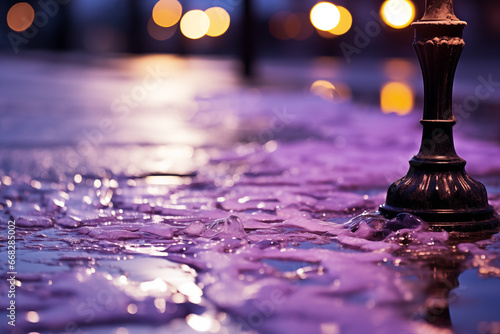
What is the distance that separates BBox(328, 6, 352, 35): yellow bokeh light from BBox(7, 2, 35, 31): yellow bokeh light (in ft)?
79.1

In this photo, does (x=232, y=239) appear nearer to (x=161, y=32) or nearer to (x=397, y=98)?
(x=397, y=98)

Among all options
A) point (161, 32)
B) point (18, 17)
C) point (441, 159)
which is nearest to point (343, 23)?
point (18, 17)

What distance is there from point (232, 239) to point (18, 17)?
64158 millimetres

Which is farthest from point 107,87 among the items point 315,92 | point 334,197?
point 334,197

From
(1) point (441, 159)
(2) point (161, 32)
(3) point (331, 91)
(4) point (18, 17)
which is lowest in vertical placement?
(1) point (441, 159)

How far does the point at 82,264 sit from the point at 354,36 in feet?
141

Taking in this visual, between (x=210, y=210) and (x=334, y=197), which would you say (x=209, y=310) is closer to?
(x=210, y=210)

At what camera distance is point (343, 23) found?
47.2 m

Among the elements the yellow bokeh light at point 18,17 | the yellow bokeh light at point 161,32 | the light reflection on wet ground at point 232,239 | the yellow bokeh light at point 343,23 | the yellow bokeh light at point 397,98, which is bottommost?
the light reflection on wet ground at point 232,239

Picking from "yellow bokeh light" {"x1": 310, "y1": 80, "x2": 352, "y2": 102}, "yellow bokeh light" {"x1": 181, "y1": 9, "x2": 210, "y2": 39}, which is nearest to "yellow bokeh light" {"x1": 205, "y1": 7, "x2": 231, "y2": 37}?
"yellow bokeh light" {"x1": 181, "y1": 9, "x2": 210, "y2": 39}

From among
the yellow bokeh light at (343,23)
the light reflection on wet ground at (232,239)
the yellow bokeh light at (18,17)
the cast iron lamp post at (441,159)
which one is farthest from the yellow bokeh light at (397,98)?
the yellow bokeh light at (18,17)

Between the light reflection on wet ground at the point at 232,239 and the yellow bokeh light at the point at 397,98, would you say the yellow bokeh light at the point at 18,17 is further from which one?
the light reflection on wet ground at the point at 232,239

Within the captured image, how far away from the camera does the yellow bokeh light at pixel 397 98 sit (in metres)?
10.6

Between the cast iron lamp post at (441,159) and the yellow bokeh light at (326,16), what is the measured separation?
43681mm
